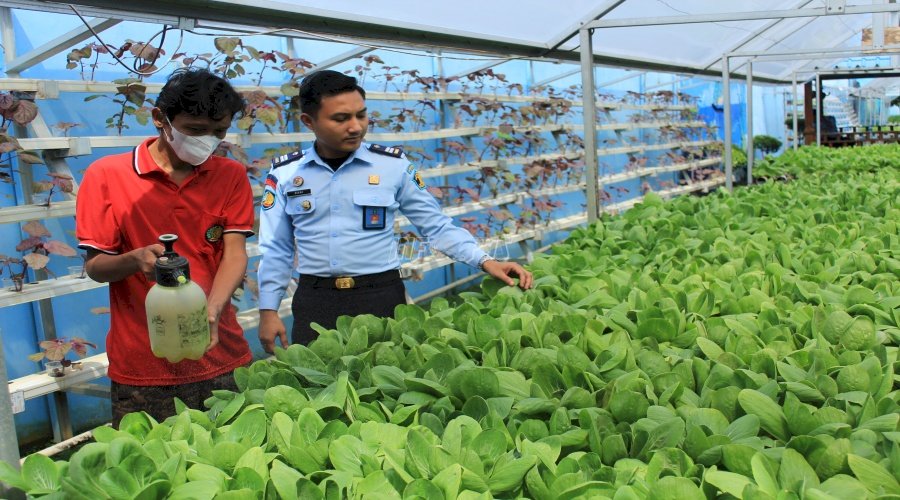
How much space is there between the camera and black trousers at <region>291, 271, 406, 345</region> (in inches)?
114

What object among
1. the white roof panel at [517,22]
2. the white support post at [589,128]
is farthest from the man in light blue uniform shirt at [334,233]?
the white support post at [589,128]

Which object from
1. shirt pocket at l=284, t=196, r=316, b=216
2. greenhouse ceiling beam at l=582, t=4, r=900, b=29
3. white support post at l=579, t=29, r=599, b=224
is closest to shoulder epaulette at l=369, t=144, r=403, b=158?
shirt pocket at l=284, t=196, r=316, b=216

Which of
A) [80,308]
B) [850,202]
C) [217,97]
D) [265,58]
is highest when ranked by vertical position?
[265,58]

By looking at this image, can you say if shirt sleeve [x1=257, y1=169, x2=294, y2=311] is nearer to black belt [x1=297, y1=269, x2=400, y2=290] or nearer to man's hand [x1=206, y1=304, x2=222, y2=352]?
black belt [x1=297, y1=269, x2=400, y2=290]

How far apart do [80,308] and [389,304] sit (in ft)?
7.89

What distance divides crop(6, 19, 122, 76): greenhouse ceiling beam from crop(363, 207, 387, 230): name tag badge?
1809 millimetres

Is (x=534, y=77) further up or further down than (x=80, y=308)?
further up

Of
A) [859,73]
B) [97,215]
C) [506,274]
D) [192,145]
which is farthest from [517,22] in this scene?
[859,73]

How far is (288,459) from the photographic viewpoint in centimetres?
137

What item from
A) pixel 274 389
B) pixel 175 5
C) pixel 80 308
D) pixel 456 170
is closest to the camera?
pixel 274 389

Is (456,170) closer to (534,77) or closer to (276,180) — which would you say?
(534,77)

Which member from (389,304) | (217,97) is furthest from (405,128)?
(217,97)

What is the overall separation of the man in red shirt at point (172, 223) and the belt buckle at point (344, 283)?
1.34 ft

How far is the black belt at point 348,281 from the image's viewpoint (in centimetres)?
289
